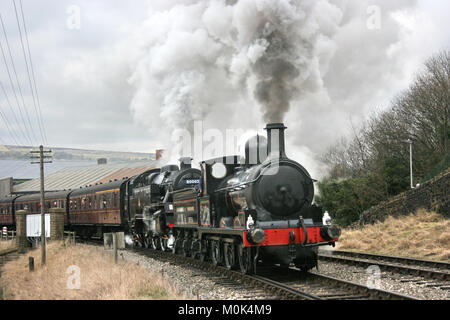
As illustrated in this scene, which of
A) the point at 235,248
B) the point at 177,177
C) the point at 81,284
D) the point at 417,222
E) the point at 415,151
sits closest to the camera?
the point at 81,284

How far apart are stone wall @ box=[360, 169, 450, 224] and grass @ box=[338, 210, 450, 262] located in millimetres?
468

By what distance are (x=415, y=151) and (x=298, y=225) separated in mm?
19657

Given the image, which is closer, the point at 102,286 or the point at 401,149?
the point at 102,286

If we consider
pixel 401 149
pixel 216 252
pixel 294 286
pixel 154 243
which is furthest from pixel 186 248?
pixel 401 149

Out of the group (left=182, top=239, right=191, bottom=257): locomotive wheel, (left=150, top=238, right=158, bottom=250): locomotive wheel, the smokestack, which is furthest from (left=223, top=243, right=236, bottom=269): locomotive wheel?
(left=150, top=238, right=158, bottom=250): locomotive wheel

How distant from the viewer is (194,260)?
14.5 meters

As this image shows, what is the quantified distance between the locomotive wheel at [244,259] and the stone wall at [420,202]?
35.4 ft

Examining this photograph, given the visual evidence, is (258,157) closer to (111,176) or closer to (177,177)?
(177,177)

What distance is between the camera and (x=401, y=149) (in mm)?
28703

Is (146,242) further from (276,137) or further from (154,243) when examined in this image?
(276,137)

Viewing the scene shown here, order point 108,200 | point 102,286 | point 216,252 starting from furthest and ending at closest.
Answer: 1. point 108,200
2. point 216,252
3. point 102,286

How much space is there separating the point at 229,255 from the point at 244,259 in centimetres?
104

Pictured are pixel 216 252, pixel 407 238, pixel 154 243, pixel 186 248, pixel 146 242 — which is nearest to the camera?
pixel 216 252
